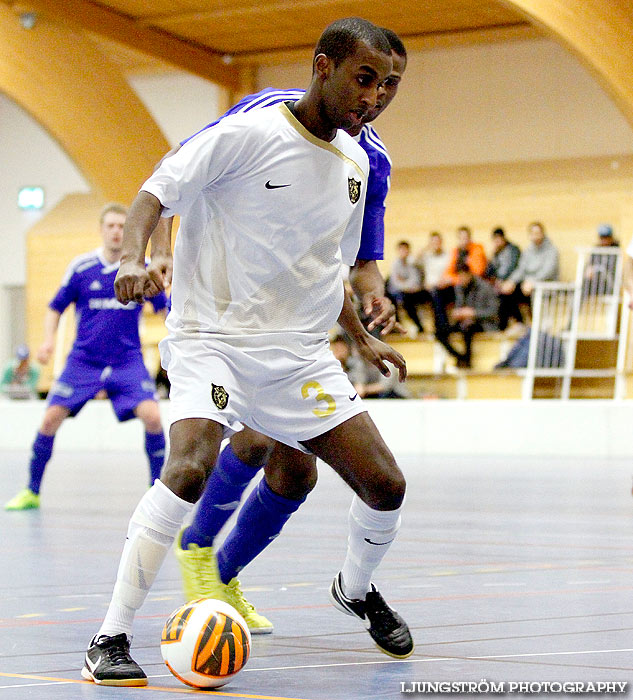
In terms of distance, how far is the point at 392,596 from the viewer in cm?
469

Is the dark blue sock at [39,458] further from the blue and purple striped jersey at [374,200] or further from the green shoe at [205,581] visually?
the blue and purple striped jersey at [374,200]

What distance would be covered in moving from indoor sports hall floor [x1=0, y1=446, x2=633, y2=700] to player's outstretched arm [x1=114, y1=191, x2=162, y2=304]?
0.95 m

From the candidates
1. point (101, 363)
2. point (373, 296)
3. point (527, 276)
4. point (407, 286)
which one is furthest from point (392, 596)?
point (407, 286)

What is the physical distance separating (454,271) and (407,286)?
714 mm

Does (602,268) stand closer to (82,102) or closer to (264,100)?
(82,102)

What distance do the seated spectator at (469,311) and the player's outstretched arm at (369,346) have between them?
40.9 feet

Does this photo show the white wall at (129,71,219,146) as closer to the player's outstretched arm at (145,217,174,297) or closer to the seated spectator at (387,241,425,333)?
the seated spectator at (387,241,425,333)

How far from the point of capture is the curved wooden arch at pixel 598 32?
14.6 metres

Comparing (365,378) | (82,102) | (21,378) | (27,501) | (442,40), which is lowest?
(21,378)

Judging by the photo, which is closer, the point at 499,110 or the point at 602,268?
the point at 602,268

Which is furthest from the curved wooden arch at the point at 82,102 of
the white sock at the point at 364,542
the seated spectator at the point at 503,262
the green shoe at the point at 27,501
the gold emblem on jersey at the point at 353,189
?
the white sock at the point at 364,542

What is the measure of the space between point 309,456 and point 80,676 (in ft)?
3.46

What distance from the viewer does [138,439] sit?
1669 cm

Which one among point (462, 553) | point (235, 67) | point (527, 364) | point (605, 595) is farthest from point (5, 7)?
point (605, 595)
